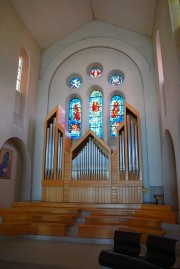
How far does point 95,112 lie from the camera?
1080 cm

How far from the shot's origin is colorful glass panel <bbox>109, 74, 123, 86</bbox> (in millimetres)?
10886

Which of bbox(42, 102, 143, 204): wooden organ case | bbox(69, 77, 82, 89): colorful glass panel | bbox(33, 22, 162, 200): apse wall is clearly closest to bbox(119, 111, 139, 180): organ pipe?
bbox(42, 102, 143, 204): wooden organ case

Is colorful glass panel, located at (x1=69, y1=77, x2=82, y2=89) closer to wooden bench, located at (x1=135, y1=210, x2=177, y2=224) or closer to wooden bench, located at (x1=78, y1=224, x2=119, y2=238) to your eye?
wooden bench, located at (x1=135, y1=210, x2=177, y2=224)

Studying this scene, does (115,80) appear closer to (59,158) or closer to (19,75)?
(19,75)

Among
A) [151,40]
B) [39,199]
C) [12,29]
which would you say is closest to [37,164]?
[39,199]

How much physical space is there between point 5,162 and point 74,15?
6993mm

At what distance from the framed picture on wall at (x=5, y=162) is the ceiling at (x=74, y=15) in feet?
17.9

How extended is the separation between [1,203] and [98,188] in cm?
362

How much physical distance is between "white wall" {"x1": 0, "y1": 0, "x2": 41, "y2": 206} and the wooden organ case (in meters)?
1.21

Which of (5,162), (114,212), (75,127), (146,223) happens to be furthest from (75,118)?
(146,223)

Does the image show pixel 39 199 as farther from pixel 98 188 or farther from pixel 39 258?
pixel 39 258

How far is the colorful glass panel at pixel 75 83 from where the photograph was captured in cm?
1134

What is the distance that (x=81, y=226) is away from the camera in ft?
21.1

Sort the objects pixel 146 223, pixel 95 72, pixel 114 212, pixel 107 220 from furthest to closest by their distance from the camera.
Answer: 1. pixel 95 72
2. pixel 114 212
3. pixel 107 220
4. pixel 146 223
